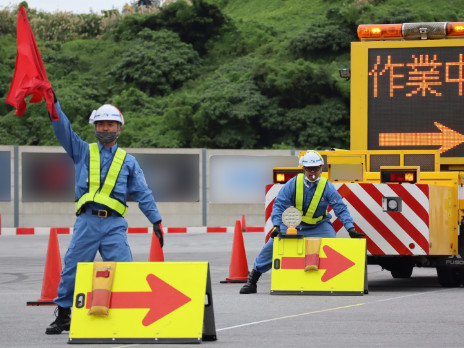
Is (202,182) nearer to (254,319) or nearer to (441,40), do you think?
(441,40)

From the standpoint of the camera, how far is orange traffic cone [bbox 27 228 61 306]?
42.3ft

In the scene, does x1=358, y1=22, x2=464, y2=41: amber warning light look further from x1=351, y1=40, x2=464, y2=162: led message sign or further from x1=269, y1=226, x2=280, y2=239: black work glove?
x1=269, y1=226, x2=280, y2=239: black work glove

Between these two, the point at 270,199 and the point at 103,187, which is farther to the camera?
the point at 270,199

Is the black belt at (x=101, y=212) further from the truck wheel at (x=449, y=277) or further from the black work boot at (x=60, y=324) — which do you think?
the truck wheel at (x=449, y=277)

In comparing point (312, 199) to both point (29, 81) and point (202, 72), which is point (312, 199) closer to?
point (29, 81)

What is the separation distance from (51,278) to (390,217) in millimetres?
4115

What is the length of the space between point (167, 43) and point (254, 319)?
43.0 m

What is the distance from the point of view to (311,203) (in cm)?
1370

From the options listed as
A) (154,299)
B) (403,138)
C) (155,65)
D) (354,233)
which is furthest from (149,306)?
(155,65)

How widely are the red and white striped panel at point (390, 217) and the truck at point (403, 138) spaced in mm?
12

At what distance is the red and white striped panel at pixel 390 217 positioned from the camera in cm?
1434

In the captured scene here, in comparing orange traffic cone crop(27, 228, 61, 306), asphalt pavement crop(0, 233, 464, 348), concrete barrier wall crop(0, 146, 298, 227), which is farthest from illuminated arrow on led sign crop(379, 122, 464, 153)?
concrete barrier wall crop(0, 146, 298, 227)

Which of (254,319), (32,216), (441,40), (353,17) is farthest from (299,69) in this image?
(254,319)

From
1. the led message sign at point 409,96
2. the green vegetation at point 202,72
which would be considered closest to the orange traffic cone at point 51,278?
the led message sign at point 409,96
